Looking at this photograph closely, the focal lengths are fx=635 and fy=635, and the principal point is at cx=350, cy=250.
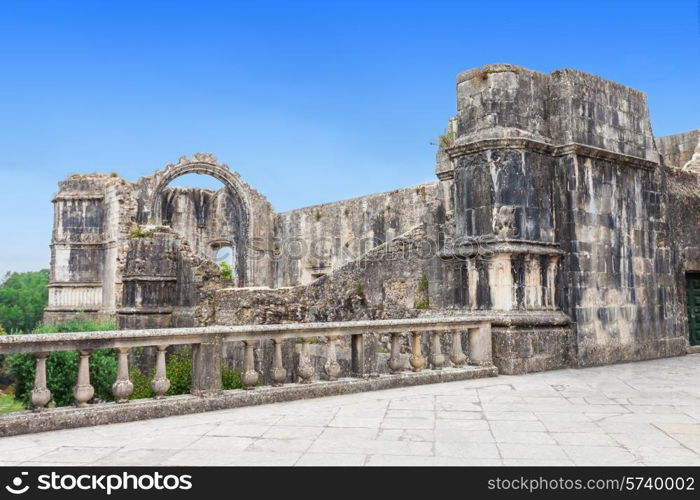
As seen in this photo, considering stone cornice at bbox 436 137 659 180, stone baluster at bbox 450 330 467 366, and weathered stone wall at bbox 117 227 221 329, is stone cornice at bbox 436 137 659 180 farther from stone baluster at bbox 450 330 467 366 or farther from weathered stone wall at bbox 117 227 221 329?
weathered stone wall at bbox 117 227 221 329

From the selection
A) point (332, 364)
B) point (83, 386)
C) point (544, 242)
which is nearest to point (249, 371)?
point (332, 364)

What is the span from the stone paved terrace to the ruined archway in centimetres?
1763

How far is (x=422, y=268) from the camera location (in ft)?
34.8

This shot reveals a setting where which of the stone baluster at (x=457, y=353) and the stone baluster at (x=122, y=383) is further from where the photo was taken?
the stone baluster at (x=457, y=353)

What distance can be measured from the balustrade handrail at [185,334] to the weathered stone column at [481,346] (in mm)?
348

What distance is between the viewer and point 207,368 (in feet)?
18.3

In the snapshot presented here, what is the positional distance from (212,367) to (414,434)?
2.05 m

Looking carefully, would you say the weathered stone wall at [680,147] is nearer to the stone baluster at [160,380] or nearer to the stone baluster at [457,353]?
the stone baluster at [457,353]

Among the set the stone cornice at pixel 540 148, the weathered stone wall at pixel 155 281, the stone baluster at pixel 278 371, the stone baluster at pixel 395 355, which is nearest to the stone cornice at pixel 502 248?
the stone cornice at pixel 540 148

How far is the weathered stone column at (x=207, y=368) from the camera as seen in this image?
5527mm

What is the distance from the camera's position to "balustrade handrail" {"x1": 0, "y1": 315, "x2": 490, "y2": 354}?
15.5 feet
